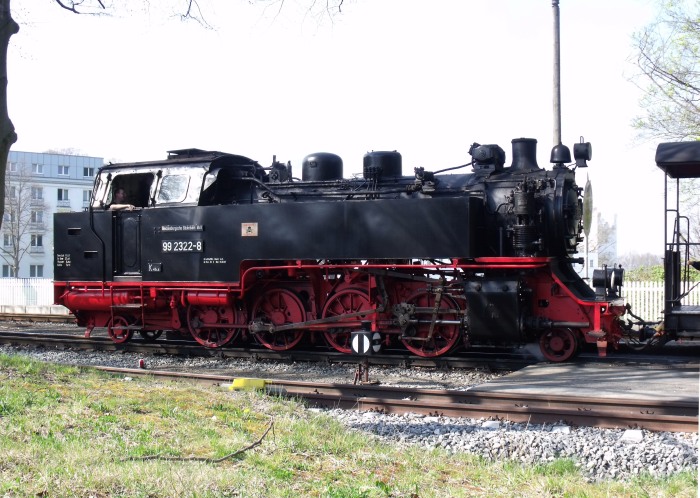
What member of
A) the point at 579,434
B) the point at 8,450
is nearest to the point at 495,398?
the point at 579,434

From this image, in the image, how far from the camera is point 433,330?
36.8 ft

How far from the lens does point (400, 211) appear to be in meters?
11.3

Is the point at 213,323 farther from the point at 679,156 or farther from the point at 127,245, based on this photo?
the point at 679,156

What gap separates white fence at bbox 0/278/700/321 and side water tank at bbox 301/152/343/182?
259 inches

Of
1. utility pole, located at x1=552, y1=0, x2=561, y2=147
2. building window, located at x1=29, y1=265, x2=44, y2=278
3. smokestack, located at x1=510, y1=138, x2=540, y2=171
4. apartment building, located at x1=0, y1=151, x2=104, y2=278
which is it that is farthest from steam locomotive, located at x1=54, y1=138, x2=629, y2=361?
building window, located at x1=29, y1=265, x2=44, y2=278

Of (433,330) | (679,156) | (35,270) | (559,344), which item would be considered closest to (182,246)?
(433,330)

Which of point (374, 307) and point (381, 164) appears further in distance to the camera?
point (381, 164)

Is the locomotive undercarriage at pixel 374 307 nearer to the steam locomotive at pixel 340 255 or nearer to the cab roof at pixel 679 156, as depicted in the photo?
the steam locomotive at pixel 340 255

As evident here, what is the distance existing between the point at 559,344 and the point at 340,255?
3549 millimetres

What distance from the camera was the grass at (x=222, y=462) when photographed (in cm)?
461

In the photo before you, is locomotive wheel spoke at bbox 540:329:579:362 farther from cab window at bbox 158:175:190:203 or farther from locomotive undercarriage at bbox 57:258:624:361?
cab window at bbox 158:175:190:203

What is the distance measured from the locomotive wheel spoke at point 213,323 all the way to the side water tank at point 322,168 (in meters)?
2.69

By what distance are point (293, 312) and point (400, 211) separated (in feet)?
8.51

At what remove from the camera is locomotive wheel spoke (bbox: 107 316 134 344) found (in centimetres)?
1365
